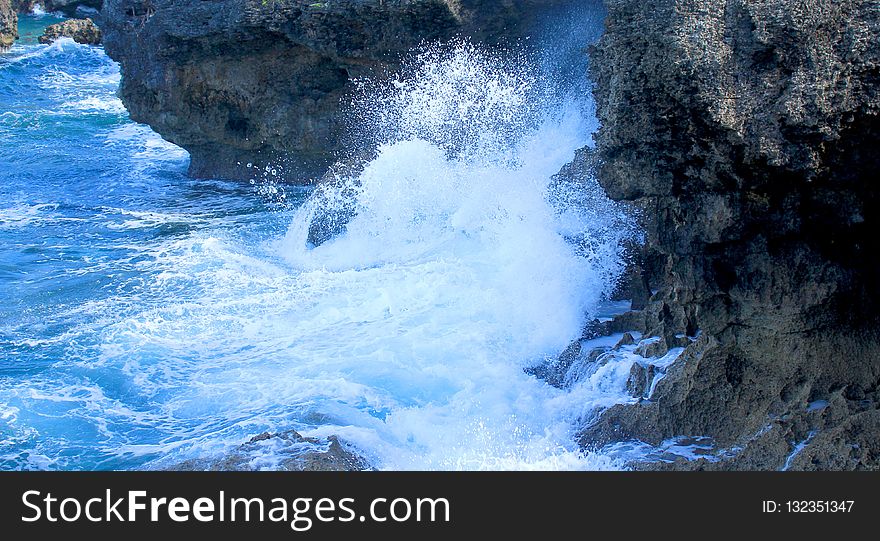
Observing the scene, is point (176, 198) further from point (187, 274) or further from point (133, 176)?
point (187, 274)

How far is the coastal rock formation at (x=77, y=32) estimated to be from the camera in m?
23.1

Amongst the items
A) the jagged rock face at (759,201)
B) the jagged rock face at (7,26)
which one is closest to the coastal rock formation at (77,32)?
the jagged rock face at (7,26)

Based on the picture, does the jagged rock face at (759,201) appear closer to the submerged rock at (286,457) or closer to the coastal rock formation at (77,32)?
the submerged rock at (286,457)

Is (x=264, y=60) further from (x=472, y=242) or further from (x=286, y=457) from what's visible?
(x=286, y=457)

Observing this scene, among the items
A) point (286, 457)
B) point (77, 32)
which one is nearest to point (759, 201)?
point (286, 457)

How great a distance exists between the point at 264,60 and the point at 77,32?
1368 cm

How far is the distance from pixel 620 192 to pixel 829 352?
5.66 ft

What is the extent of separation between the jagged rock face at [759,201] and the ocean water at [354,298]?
0.88 meters

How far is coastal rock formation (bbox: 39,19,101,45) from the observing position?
23.1m

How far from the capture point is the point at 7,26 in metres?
23.5

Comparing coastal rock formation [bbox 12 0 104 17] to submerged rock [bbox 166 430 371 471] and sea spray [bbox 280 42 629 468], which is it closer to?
sea spray [bbox 280 42 629 468]

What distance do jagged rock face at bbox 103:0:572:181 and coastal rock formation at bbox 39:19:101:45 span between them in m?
11.1

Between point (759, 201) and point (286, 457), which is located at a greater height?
point (759, 201)

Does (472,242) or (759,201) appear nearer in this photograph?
(759,201)
